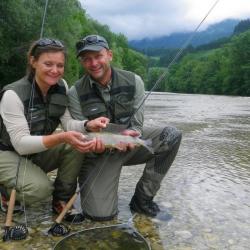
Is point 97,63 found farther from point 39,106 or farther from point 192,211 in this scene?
point 192,211

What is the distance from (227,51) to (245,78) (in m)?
18.9

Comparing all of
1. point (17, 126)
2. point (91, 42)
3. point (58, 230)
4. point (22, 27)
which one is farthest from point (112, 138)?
point (22, 27)

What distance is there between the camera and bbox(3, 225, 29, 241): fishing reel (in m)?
3.88

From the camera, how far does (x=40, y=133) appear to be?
4.37 meters

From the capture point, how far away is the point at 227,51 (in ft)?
319

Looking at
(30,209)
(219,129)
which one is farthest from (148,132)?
(219,129)

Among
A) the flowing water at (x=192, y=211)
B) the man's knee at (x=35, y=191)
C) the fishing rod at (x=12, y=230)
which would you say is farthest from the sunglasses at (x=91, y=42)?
the flowing water at (x=192, y=211)

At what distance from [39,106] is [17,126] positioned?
0.43 meters

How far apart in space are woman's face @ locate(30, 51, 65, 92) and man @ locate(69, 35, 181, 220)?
0.36 metres

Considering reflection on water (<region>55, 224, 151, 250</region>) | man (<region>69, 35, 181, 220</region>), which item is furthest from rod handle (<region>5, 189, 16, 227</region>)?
man (<region>69, 35, 181, 220</region>)

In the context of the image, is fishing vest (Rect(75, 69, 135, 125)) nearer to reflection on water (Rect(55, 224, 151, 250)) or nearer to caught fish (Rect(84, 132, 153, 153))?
caught fish (Rect(84, 132, 153, 153))

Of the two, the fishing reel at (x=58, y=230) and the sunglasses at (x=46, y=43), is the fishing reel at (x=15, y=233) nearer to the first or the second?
the fishing reel at (x=58, y=230)

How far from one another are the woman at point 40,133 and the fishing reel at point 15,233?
340 mm

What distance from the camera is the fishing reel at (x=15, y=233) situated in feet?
12.7
